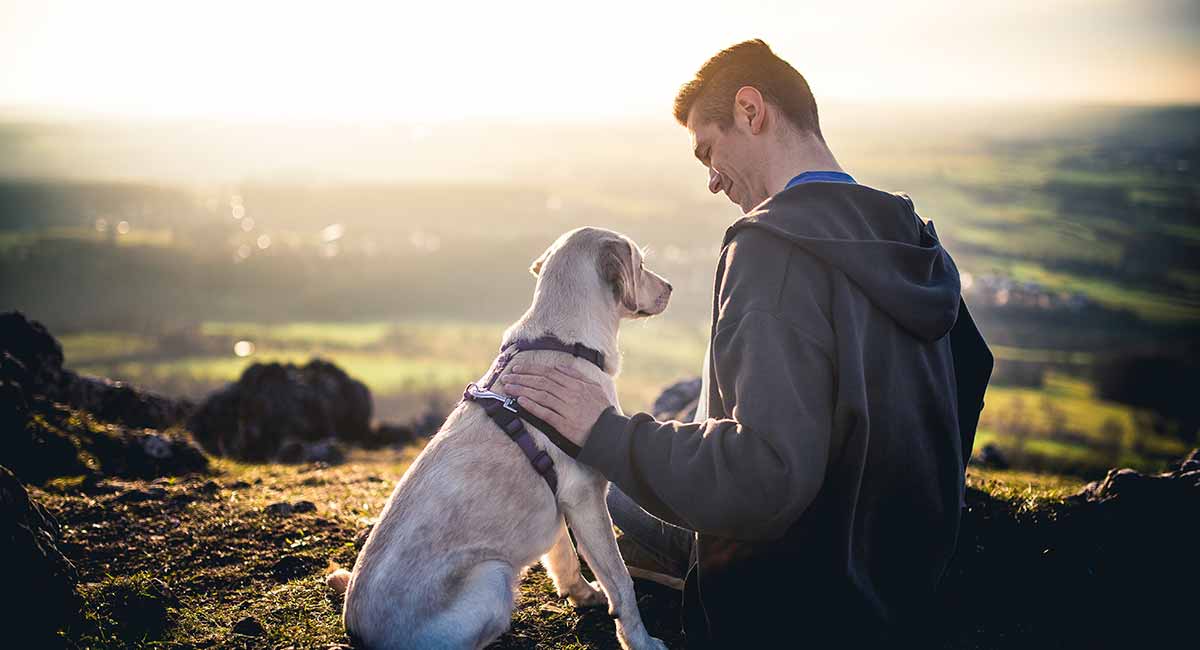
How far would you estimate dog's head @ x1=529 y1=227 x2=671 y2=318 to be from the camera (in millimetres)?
5309

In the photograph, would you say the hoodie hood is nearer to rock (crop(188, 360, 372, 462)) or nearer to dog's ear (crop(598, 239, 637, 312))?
dog's ear (crop(598, 239, 637, 312))

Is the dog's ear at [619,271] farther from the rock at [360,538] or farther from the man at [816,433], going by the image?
the rock at [360,538]

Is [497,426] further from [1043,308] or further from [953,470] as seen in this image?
[1043,308]

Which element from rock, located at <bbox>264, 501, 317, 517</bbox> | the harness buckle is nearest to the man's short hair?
the harness buckle

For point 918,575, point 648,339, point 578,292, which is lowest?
point 648,339

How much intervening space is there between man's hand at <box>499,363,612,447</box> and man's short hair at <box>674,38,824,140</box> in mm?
1908

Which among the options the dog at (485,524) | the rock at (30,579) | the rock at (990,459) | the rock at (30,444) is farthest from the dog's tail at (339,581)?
the rock at (990,459)

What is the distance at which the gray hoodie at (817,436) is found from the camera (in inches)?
124

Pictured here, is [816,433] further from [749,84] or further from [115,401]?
[115,401]

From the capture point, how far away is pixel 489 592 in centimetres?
421

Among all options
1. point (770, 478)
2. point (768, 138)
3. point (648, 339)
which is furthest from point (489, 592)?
point (648, 339)

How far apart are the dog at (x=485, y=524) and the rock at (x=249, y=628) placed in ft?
3.45

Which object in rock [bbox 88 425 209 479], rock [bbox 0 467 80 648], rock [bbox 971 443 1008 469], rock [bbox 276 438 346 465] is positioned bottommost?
rock [bbox 971 443 1008 469]

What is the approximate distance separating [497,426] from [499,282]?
18474 centimetres
